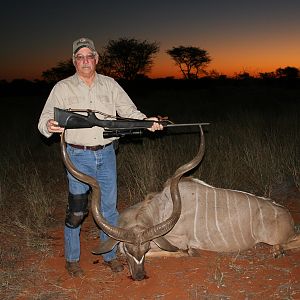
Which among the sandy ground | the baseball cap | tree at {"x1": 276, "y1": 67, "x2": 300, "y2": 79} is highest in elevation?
tree at {"x1": 276, "y1": 67, "x2": 300, "y2": 79}

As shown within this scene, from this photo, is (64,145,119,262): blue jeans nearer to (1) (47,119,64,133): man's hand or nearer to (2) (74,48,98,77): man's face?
(1) (47,119,64,133): man's hand

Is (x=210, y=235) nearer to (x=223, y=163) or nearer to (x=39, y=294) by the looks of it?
(x=39, y=294)

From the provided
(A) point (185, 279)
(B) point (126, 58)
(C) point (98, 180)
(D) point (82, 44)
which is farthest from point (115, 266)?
(B) point (126, 58)

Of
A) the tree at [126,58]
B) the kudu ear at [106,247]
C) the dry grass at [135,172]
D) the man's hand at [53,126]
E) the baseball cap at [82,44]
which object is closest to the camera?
the man's hand at [53,126]

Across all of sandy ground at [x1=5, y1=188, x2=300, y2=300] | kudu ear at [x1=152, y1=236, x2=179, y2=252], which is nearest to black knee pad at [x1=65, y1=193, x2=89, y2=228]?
sandy ground at [x1=5, y1=188, x2=300, y2=300]

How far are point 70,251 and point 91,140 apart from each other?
1.02 m

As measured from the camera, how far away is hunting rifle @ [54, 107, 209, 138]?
10.8 ft

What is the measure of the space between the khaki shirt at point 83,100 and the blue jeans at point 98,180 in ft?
0.33

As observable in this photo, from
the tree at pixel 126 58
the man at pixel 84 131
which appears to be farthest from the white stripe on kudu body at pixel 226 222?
the tree at pixel 126 58

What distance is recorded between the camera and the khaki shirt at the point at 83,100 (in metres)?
3.49

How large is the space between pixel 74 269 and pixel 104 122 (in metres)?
1.34

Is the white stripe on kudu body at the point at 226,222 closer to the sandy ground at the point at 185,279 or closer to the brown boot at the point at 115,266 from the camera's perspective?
the sandy ground at the point at 185,279

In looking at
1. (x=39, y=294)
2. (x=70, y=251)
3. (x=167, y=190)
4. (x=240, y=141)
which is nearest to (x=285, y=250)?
(x=167, y=190)

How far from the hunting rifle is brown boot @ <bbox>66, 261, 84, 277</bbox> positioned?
1.19 meters
